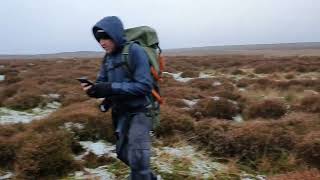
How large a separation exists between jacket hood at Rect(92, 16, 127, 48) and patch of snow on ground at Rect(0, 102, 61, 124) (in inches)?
293

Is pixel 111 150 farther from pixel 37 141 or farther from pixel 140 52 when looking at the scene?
pixel 140 52

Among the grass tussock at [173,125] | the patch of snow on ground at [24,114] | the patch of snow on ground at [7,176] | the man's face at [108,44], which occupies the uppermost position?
the man's face at [108,44]

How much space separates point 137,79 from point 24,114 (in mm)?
9331

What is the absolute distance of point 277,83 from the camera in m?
20.3

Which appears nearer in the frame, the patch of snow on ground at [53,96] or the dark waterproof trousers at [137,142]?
the dark waterproof trousers at [137,142]

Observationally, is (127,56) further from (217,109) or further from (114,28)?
(217,109)

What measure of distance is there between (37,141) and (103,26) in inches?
108

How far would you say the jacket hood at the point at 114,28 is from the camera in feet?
14.2

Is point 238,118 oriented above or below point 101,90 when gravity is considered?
below

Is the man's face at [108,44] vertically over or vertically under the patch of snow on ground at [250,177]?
over

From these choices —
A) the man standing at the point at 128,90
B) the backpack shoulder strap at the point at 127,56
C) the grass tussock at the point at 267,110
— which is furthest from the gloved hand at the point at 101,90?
the grass tussock at the point at 267,110

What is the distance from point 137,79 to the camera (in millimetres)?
4227

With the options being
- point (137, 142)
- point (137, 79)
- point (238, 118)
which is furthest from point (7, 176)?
point (238, 118)

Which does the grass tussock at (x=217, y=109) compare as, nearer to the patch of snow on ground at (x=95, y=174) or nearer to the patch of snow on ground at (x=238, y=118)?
the patch of snow on ground at (x=238, y=118)
